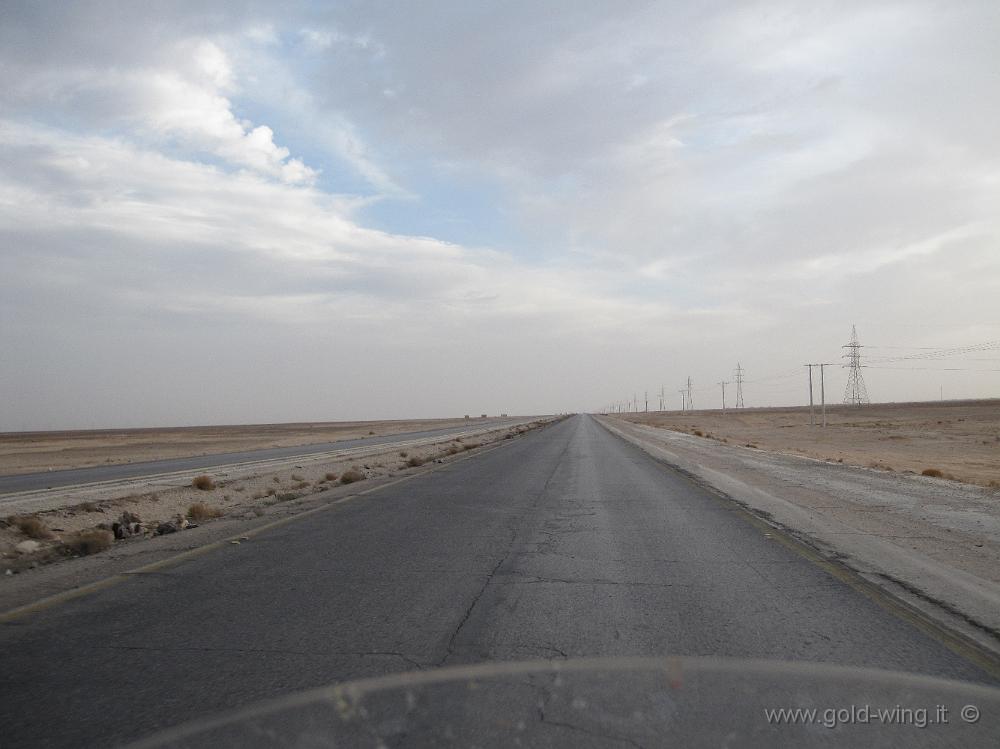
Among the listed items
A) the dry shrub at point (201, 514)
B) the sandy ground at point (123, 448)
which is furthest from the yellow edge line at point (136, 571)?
the sandy ground at point (123, 448)

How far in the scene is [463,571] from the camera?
28.9 feet

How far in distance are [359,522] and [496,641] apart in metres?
7.88

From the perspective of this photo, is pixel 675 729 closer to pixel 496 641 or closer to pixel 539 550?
pixel 496 641

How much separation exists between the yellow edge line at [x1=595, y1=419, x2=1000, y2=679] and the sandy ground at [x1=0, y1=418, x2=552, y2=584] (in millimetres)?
9917

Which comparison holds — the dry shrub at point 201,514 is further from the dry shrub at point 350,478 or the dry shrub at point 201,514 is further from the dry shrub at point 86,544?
the dry shrub at point 350,478

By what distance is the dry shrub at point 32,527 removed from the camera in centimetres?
1381

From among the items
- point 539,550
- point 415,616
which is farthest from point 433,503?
point 415,616

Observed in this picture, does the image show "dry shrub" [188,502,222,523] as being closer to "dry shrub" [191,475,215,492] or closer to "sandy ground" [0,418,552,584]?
"sandy ground" [0,418,552,584]

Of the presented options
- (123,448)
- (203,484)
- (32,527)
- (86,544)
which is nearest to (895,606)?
(86,544)

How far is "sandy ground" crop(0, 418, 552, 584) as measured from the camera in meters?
13.1

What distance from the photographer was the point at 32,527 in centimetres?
1395

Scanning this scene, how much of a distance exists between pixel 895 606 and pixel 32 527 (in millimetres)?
13987

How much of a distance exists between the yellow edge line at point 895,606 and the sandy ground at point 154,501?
9.92m

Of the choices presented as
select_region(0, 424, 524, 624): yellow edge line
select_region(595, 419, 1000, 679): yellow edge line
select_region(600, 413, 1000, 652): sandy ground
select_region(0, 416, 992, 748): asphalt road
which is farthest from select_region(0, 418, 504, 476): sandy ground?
select_region(595, 419, 1000, 679): yellow edge line
